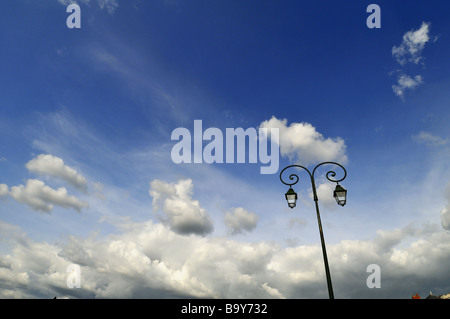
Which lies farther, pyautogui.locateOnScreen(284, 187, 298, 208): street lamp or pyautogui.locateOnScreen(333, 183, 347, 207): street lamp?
pyautogui.locateOnScreen(284, 187, 298, 208): street lamp

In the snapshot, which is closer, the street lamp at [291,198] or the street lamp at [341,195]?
the street lamp at [341,195]

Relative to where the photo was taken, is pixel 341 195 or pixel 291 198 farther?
pixel 291 198
